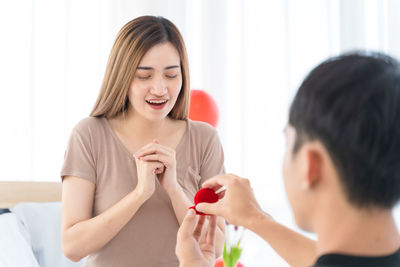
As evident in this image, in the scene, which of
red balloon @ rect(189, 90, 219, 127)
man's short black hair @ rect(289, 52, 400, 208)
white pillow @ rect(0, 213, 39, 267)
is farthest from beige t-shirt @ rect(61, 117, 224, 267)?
man's short black hair @ rect(289, 52, 400, 208)

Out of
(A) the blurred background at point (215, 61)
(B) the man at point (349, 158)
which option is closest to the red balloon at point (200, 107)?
(A) the blurred background at point (215, 61)

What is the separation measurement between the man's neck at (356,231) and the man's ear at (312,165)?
49 millimetres

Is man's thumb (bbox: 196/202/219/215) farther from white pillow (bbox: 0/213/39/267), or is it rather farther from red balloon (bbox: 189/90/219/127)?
red balloon (bbox: 189/90/219/127)

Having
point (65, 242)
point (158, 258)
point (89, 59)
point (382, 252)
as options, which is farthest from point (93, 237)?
point (89, 59)

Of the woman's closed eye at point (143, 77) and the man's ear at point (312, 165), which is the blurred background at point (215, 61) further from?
the man's ear at point (312, 165)

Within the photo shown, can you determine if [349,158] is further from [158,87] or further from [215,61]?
[215,61]

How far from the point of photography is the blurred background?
2602 millimetres

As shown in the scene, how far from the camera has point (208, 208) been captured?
988 mm

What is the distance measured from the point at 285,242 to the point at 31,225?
4.34ft

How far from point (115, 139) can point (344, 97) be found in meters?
1.06

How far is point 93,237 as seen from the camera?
1.40 metres

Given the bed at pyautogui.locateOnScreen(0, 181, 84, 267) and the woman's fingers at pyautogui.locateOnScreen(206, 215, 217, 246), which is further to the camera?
the bed at pyautogui.locateOnScreen(0, 181, 84, 267)

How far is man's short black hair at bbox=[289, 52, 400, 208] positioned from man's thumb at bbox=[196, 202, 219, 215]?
36 centimetres

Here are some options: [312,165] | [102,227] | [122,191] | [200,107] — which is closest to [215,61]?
[200,107]
